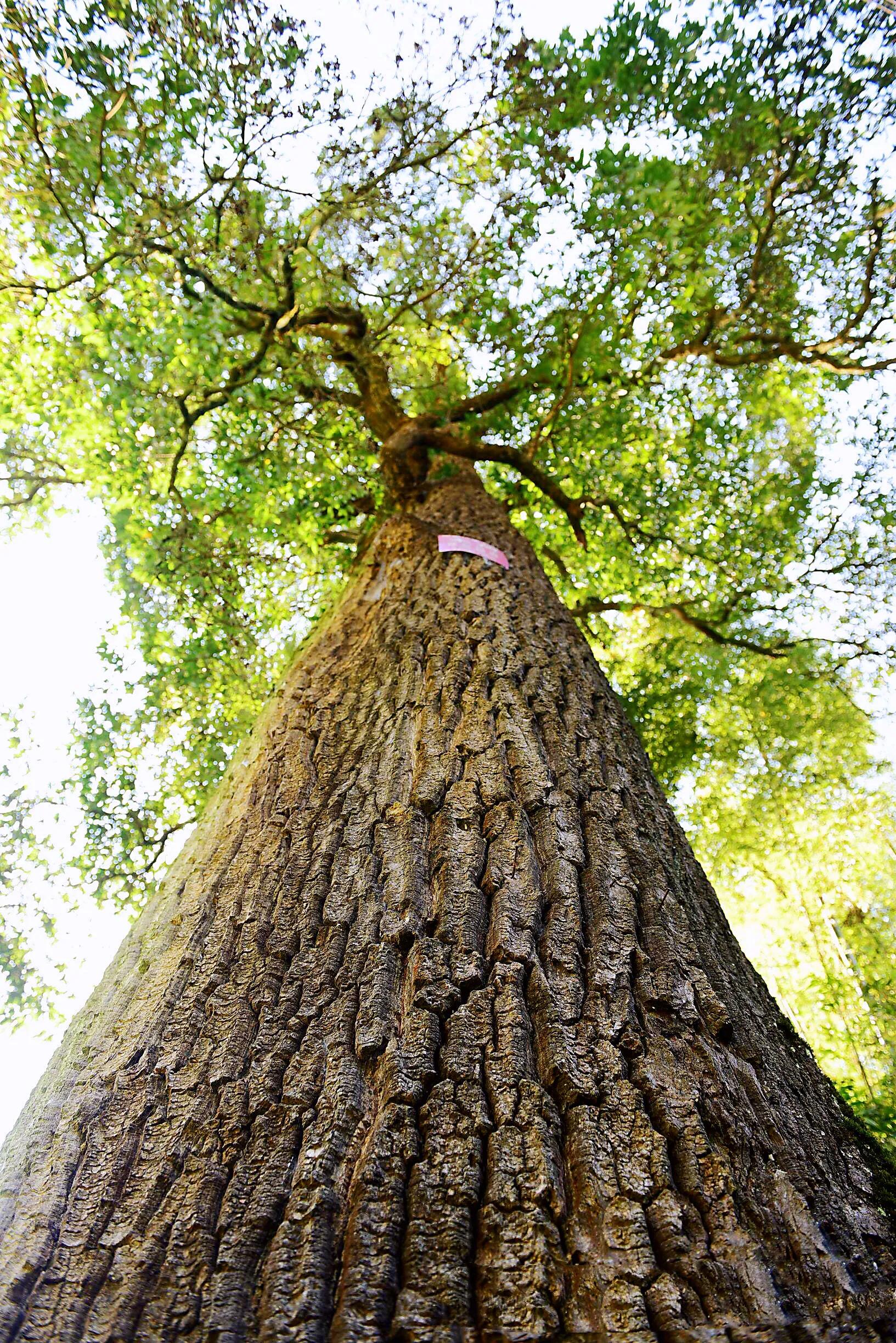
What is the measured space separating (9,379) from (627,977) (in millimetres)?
6321

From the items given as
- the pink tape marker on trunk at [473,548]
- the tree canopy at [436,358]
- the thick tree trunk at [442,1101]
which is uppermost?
the tree canopy at [436,358]

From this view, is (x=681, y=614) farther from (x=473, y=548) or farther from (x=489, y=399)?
(x=473, y=548)

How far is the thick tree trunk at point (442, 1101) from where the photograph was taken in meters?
1.13

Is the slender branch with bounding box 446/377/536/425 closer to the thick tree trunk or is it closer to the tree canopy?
the tree canopy

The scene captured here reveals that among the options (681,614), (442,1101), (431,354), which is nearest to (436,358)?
(431,354)

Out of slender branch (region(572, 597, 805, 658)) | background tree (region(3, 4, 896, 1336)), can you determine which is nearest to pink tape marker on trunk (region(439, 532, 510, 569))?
background tree (region(3, 4, 896, 1336))

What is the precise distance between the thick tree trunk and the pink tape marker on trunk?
5.26 ft

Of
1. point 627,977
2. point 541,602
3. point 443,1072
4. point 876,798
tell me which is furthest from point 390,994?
point 876,798

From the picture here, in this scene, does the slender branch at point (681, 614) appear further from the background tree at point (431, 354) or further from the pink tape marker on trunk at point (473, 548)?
the pink tape marker on trunk at point (473, 548)

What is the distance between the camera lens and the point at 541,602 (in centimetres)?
362

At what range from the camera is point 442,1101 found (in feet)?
4.53

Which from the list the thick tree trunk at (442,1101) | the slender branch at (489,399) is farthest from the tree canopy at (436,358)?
the thick tree trunk at (442,1101)

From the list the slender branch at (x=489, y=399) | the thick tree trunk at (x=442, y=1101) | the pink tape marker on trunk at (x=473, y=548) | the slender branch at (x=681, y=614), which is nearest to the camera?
the thick tree trunk at (x=442, y=1101)

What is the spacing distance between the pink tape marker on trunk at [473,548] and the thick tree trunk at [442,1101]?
5.26 ft
